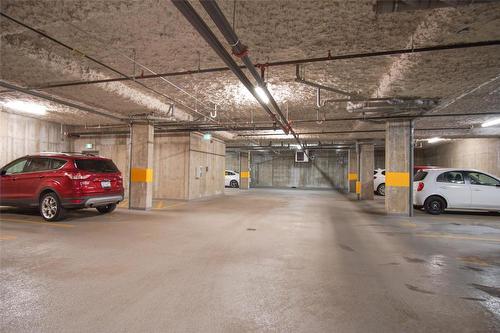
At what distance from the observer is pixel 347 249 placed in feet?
15.6

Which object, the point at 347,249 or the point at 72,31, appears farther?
the point at 347,249

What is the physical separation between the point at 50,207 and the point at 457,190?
38.1ft

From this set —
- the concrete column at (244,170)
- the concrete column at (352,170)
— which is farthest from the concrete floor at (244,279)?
the concrete column at (244,170)

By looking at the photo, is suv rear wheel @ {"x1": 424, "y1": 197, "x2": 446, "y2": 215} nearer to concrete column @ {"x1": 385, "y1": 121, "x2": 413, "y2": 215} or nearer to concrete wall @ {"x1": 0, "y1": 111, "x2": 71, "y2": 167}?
concrete column @ {"x1": 385, "y1": 121, "x2": 413, "y2": 215}

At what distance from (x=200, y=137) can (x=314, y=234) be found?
354 inches

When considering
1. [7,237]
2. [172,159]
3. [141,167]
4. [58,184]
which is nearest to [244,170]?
[172,159]

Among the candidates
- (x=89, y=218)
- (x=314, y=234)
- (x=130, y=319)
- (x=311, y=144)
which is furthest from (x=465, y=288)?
(x=311, y=144)

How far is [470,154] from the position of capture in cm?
1430

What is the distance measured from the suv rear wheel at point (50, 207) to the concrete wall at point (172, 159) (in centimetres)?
594

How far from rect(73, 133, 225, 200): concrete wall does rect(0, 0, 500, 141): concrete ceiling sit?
4.95 metres

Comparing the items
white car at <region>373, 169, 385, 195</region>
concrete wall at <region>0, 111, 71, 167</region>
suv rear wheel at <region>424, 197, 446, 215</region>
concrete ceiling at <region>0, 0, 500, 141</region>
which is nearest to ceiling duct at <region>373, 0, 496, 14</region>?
concrete ceiling at <region>0, 0, 500, 141</region>

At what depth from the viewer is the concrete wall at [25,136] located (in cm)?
1002

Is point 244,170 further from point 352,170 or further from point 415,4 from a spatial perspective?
point 415,4

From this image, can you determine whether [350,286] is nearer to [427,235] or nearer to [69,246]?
[427,235]
